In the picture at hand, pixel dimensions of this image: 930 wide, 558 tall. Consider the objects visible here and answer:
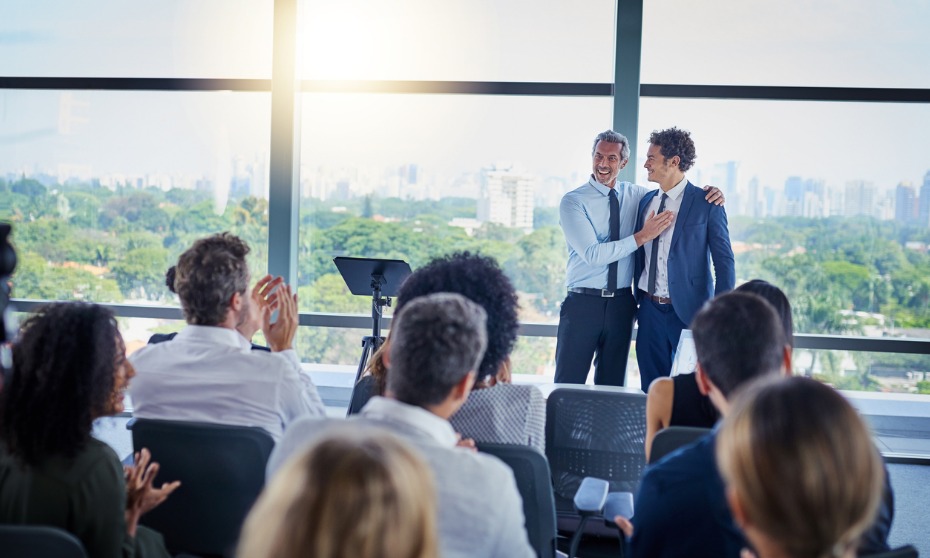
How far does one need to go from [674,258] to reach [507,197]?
1.51 meters

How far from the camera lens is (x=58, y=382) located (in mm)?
1715

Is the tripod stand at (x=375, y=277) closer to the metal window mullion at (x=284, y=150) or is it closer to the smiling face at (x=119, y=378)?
the metal window mullion at (x=284, y=150)

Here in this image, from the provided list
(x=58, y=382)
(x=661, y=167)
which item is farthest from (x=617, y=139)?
(x=58, y=382)

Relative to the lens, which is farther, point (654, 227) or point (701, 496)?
point (654, 227)

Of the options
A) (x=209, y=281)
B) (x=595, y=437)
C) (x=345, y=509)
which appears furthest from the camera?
(x=595, y=437)

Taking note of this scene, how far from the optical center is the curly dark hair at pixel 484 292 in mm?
2186

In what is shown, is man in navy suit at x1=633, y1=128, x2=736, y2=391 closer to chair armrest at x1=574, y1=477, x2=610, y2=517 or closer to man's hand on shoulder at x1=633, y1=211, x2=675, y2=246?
man's hand on shoulder at x1=633, y1=211, x2=675, y2=246

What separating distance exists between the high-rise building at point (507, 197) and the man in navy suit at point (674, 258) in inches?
42.7

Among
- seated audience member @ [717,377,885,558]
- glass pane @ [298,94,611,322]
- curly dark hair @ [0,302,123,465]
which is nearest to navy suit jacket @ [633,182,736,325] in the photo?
glass pane @ [298,94,611,322]

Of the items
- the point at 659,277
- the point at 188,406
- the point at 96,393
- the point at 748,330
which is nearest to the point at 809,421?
the point at 748,330

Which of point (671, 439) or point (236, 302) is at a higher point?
point (236, 302)

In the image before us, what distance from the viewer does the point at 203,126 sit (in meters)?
5.46

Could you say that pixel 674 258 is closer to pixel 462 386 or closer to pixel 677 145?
pixel 677 145

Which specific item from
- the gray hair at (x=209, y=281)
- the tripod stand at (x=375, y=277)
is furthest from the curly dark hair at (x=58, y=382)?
the tripod stand at (x=375, y=277)
